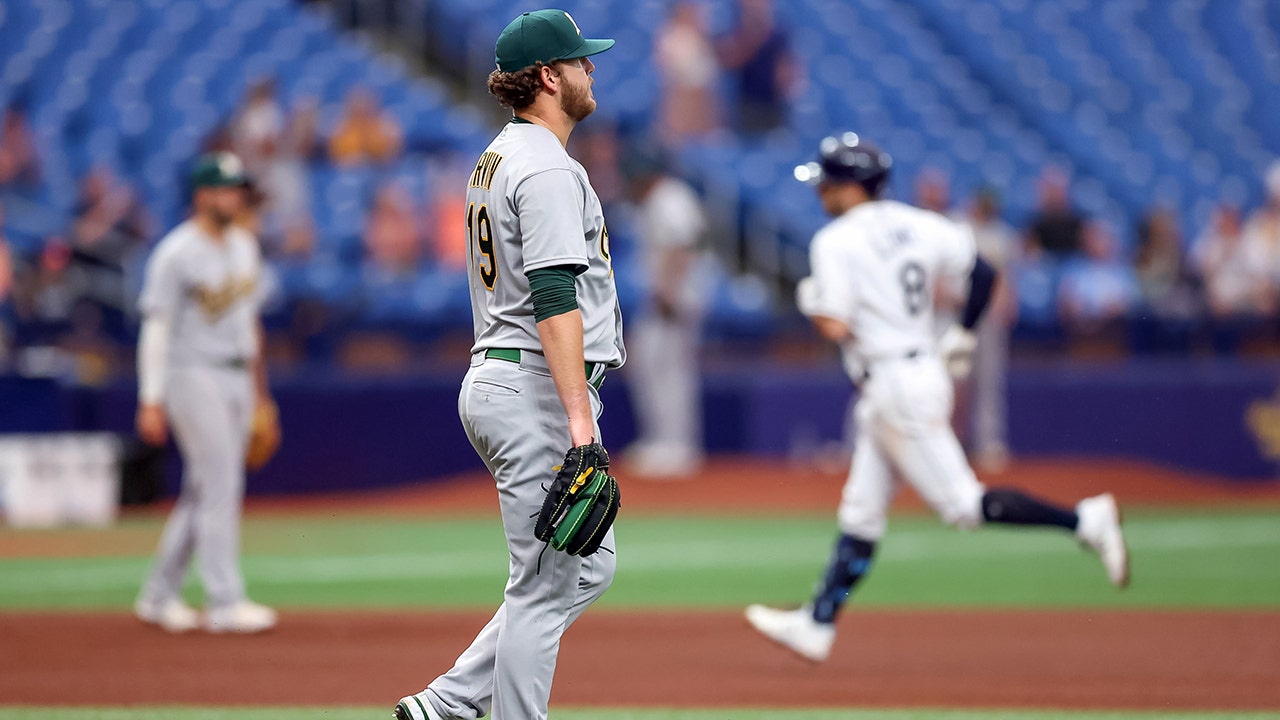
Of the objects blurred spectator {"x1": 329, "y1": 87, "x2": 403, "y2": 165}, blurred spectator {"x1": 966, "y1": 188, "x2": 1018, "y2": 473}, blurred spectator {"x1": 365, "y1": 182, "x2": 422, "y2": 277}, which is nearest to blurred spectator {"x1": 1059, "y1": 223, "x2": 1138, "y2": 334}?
blurred spectator {"x1": 966, "y1": 188, "x2": 1018, "y2": 473}

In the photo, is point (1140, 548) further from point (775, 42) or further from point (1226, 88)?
point (1226, 88)

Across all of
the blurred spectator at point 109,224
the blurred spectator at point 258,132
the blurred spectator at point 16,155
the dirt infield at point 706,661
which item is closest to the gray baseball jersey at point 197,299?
the dirt infield at point 706,661

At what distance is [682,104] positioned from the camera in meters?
19.1

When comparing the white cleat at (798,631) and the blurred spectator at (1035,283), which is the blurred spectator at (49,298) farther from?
the white cleat at (798,631)

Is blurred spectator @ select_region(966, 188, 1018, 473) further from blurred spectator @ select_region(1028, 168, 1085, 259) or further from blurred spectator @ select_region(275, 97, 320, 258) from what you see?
blurred spectator @ select_region(275, 97, 320, 258)

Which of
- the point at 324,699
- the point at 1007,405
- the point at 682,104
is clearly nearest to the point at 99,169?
the point at 682,104

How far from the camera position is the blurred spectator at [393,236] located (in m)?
17.5

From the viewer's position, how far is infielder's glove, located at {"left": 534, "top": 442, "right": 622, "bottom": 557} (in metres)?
4.29

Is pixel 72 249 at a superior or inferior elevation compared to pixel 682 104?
inferior

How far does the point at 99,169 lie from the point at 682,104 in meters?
6.28

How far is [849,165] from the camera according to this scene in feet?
24.1

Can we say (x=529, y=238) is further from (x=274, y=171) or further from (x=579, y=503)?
(x=274, y=171)

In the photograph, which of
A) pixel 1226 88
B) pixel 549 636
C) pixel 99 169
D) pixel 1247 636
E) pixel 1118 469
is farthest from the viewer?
pixel 1226 88

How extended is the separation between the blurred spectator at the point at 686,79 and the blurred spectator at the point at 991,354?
401 cm
